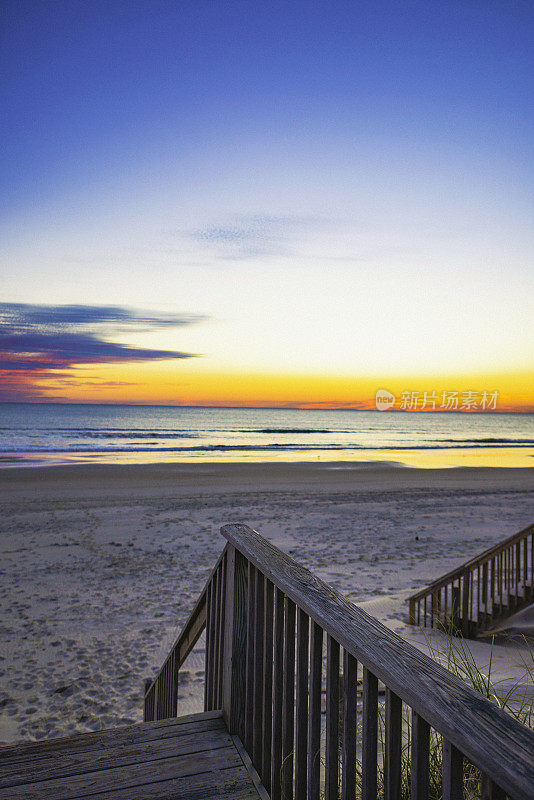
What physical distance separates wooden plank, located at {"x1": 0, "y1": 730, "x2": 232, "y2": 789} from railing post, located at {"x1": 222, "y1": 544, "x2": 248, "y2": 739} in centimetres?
11

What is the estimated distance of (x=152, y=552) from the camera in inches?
446

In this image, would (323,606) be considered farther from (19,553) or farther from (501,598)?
(19,553)

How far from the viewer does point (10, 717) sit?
518 centimetres

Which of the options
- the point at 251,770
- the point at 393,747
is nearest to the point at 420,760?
the point at 393,747

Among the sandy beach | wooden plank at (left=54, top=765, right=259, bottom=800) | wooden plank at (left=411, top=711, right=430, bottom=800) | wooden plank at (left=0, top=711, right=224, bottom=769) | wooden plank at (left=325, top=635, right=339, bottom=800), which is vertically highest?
wooden plank at (left=411, top=711, right=430, bottom=800)

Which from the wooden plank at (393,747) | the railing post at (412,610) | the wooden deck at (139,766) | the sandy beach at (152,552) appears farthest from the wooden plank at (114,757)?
the railing post at (412,610)

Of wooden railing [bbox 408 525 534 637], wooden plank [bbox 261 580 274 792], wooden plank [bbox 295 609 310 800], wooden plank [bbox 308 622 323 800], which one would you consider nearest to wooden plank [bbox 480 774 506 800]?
wooden plank [bbox 308 622 323 800]

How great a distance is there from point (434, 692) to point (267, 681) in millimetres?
1316

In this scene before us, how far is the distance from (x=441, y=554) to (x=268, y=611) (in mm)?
10745

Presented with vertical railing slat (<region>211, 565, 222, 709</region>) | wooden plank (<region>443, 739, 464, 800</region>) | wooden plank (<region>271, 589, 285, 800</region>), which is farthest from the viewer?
vertical railing slat (<region>211, 565, 222, 709</region>)

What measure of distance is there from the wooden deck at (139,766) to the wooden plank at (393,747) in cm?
124

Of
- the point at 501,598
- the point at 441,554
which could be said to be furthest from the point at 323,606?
the point at 441,554

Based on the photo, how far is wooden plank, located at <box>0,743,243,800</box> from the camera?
2180 mm

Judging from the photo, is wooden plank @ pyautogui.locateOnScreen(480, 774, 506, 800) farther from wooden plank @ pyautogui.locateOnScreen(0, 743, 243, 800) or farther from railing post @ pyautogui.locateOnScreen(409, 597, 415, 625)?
railing post @ pyautogui.locateOnScreen(409, 597, 415, 625)
